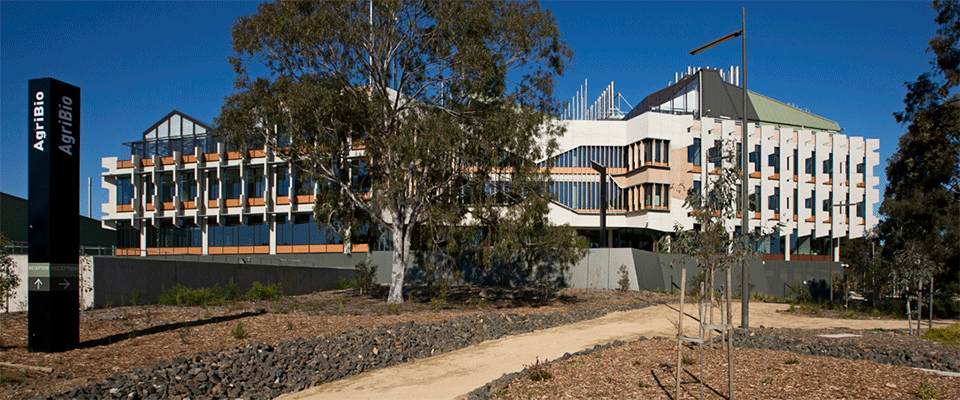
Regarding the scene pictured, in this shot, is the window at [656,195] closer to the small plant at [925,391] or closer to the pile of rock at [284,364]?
the pile of rock at [284,364]

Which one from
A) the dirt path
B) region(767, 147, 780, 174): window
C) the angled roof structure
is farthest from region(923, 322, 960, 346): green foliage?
region(767, 147, 780, 174): window

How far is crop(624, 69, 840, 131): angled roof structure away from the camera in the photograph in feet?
174

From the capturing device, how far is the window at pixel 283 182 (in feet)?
151

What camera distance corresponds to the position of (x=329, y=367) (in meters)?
11.6

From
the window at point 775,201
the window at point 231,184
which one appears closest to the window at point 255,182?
the window at point 231,184

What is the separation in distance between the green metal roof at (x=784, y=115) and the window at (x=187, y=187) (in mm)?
49910

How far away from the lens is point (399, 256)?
25.0m

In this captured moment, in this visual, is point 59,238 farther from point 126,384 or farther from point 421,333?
point 421,333

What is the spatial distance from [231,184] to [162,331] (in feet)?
117

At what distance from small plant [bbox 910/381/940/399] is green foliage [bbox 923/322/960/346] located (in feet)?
21.3

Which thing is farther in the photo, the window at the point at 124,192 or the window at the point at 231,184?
the window at the point at 124,192

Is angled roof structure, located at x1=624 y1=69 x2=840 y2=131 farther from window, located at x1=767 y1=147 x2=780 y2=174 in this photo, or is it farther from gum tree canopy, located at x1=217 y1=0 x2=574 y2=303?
gum tree canopy, located at x1=217 y1=0 x2=574 y2=303

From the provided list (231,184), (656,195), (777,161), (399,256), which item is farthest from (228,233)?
(777,161)

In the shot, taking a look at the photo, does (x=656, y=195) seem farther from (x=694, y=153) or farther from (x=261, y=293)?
(x=261, y=293)
